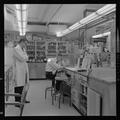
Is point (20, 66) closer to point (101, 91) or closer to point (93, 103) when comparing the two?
point (93, 103)

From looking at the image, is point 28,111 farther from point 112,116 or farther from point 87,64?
point 112,116

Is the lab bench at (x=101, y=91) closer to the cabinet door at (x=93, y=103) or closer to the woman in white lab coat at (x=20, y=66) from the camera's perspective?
the cabinet door at (x=93, y=103)

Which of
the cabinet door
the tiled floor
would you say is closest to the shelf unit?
the tiled floor

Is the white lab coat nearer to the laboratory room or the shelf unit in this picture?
the laboratory room

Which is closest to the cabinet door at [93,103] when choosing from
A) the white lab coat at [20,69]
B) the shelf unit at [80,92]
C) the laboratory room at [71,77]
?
the laboratory room at [71,77]

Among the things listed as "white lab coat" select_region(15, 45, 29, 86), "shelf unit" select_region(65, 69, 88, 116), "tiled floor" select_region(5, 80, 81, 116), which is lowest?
"tiled floor" select_region(5, 80, 81, 116)

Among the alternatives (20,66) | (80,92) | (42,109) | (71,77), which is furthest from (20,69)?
(80,92)

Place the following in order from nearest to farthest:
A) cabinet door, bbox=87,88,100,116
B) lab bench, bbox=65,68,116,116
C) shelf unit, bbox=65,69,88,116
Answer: lab bench, bbox=65,68,116,116 → cabinet door, bbox=87,88,100,116 → shelf unit, bbox=65,69,88,116

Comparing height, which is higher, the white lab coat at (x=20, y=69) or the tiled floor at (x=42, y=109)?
the white lab coat at (x=20, y=69)

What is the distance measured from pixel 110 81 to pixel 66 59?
3.19 metres

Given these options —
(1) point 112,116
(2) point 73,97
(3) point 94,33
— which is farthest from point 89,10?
(1) point 112,116

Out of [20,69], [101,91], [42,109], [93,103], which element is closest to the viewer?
[101,91]

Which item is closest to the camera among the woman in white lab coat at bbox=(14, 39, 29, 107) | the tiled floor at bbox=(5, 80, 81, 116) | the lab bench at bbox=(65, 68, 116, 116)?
the lab bench at bbox=(65, 68, 116, 116)

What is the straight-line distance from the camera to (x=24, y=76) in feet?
12.5
